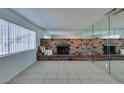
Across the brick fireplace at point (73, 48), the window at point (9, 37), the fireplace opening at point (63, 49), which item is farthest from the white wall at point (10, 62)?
the fireplace opening at point (63, 49)

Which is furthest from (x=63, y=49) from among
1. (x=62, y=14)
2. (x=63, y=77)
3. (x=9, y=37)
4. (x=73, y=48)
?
(x=9, y=37)

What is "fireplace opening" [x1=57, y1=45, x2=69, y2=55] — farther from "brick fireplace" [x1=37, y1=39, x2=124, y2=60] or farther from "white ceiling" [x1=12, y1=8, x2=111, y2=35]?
"white ceiling" [x1=12, y1=8, x2=111, y2=35]

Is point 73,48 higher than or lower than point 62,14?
lower

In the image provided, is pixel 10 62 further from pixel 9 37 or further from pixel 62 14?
pixel 62 14

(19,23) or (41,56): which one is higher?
(19,23)

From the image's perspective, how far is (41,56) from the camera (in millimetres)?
12047

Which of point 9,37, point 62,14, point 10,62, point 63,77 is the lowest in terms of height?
point 63,77

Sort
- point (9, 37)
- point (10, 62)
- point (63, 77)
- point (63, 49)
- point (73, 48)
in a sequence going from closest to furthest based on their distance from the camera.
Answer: point (10, 62) < point (9, 37) < point (63, 77) < point (73, 48) < point (63, 49)

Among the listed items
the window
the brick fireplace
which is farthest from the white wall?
the brick fireplace

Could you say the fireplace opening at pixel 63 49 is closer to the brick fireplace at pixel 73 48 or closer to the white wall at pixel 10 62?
the brick fireplace at pixel 73 48

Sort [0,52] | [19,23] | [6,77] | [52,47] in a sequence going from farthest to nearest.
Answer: [52,47], [19,23], [6,77], [0,52]
